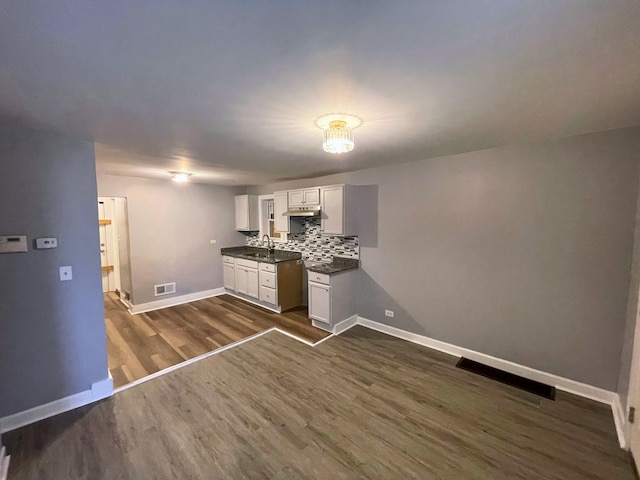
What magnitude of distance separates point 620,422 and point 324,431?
2377 mm

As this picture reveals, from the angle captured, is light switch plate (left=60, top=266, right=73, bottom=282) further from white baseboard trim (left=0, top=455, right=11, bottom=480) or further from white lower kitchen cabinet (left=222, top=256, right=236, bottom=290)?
white lower kitchen cabinet (left=222, top=256, right=236, bottom=290)

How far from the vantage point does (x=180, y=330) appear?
12.8 feet

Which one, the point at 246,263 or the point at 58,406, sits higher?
the point at 246,263

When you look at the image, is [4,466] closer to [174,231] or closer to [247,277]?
[247,277]

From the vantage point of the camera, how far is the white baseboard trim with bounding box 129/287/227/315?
4.64 meters

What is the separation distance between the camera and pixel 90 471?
5.77 feet

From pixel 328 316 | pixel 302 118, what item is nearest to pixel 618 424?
pixel 328 316

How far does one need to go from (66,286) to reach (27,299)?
24cm

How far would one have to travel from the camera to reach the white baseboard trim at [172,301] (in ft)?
15.2

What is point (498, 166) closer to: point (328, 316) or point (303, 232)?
point (328, 316)

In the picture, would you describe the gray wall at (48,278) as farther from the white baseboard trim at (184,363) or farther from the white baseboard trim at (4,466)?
the white baseboard trim at (4,466)

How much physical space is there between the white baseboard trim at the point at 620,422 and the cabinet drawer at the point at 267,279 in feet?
13.5

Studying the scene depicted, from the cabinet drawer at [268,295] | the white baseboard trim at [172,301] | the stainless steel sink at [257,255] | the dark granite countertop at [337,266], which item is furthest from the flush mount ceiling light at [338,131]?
the white baseboard trim at [172,301]

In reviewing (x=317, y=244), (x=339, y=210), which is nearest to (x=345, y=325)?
(x=317, y=244)
